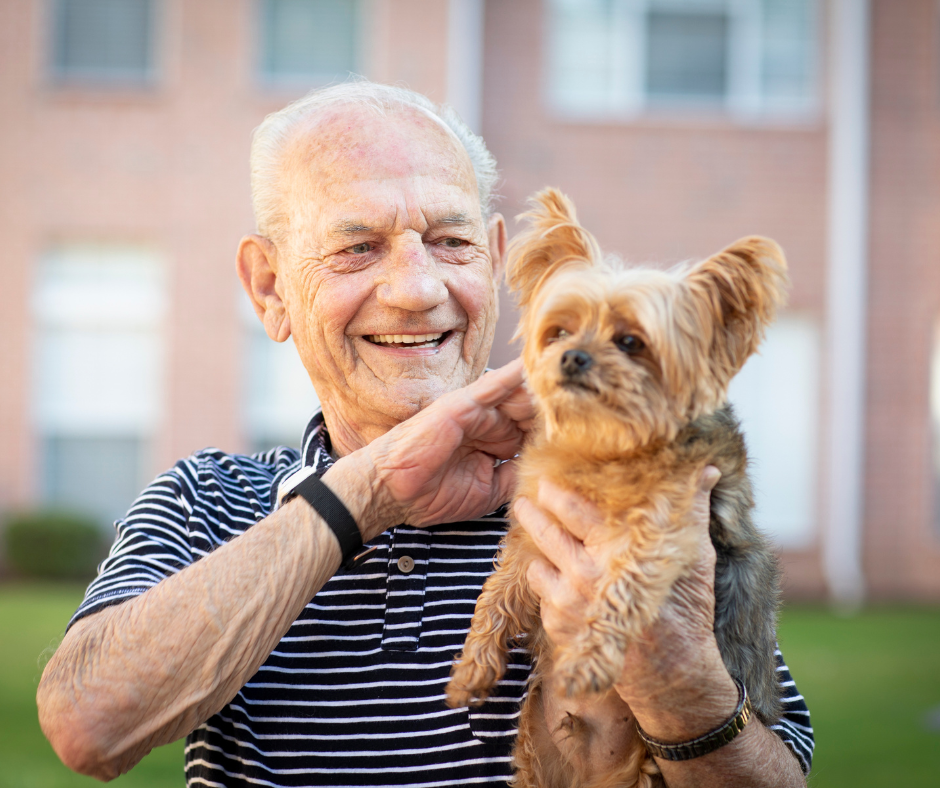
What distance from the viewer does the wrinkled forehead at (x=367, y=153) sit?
2520mm

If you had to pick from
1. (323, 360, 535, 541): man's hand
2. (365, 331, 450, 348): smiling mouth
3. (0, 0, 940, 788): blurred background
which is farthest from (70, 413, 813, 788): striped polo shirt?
(0, 0, 940, 788): blurred background

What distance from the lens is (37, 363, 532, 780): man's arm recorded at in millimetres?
1987

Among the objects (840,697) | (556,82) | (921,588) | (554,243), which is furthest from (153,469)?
(554,243)

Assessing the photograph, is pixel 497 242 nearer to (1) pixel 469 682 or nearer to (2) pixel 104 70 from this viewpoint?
(1) pixel 469 682

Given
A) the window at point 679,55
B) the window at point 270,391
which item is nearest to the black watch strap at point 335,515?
the window at point 270,391

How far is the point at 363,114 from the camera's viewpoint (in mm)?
2590

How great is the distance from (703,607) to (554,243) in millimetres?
954

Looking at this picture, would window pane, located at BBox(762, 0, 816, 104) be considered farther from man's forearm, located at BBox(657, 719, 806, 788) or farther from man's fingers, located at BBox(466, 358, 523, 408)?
man's forearm, located at BBox(657, 719, 806, 788)

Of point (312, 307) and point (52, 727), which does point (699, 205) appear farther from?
point (52, 727)

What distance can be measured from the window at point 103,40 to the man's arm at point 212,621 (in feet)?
41.2

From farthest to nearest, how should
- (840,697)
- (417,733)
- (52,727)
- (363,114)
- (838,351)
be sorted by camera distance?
(838,351)
(840,697)
(363,114)
(417,733)
(52,727)

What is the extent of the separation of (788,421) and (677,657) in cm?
1193

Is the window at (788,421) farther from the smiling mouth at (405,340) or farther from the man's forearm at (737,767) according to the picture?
the man's forearm at (737,767)

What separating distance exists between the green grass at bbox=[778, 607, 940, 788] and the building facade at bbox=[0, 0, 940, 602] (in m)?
2.19
